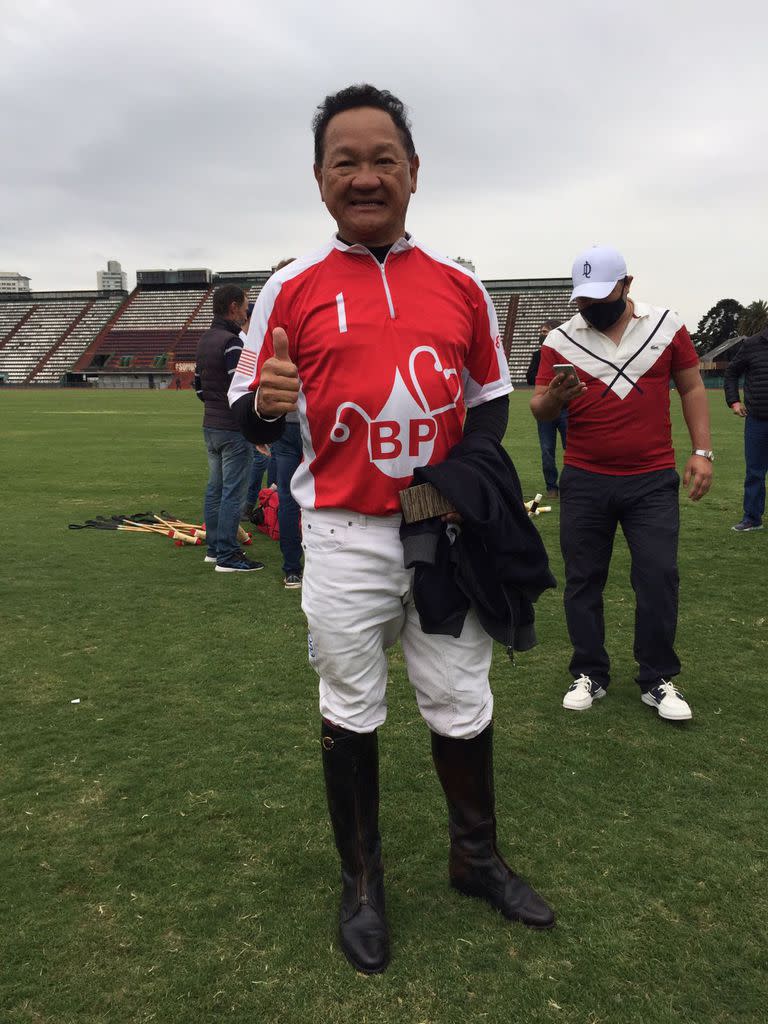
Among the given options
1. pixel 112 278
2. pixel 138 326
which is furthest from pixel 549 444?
pixel 112 278

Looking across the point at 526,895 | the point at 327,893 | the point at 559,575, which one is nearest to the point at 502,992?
the point at 526,895

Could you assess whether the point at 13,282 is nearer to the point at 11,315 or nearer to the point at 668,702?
the point at 11,315

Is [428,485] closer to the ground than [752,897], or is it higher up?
higher up

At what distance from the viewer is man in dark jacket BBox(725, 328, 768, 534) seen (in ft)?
26.2

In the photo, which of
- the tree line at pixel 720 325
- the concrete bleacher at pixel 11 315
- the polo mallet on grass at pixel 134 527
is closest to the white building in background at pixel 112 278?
the concrete bleacher at pixel 11 315

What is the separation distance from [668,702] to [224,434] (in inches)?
172

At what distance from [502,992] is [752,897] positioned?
976 millimetres

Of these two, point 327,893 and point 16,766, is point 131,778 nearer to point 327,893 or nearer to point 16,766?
point 16,766

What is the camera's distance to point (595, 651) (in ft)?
13.6

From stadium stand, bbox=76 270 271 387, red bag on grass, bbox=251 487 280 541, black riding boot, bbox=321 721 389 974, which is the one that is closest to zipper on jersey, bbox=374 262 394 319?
black riding boot, bbox=321 721 389 974

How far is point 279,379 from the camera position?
2.17m

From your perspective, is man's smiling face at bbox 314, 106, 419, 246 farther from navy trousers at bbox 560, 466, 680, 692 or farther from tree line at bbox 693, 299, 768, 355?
tree line at bbox 693, 299, 768, 355

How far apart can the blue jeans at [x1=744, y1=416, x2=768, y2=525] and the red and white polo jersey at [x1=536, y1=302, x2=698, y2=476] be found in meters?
4.78

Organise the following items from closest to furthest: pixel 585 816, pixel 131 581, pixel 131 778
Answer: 1. pixel 585 816
2. pixel 131 778
3. pixel 131 581
